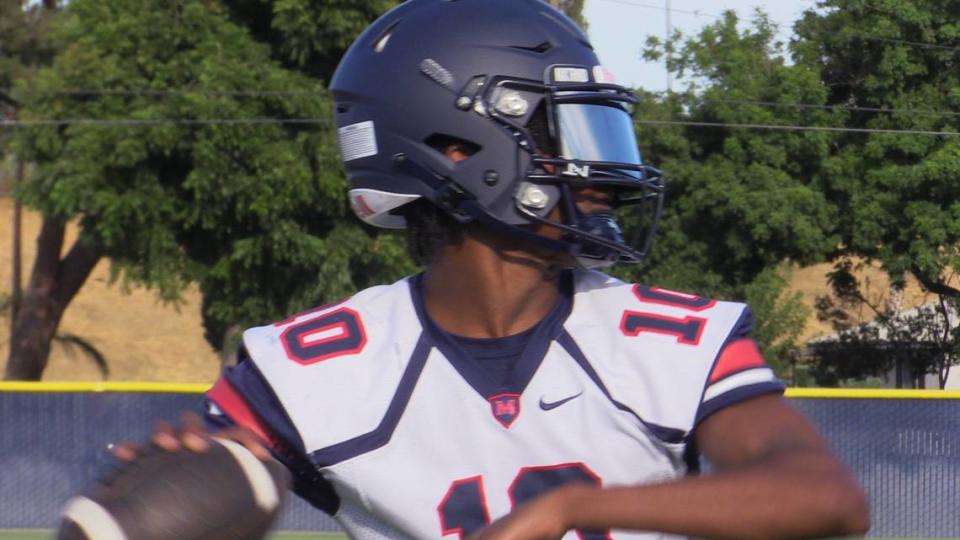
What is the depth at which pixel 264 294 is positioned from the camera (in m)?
19.1

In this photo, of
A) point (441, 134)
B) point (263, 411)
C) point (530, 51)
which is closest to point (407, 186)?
point (441, 134)

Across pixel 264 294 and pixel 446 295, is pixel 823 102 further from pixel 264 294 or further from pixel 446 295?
pixel 446 295

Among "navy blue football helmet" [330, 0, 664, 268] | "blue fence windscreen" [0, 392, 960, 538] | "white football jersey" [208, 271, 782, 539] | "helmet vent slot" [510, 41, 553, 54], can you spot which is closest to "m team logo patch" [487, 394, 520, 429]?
"white football jersey" [208, 271, 782, 539]

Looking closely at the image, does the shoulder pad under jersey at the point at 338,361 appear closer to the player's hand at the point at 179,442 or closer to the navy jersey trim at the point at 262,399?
the navy jersey trim at the point at 262,399

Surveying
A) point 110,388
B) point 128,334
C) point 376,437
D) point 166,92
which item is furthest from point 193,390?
Answer: point 128,334

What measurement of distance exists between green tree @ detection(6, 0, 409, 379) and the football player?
15358mm

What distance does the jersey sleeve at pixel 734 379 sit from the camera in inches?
84.4

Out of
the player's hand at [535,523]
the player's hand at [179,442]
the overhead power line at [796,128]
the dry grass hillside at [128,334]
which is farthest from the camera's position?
the dry grass hillside at [128,334]

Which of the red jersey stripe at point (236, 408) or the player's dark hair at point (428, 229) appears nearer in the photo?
the red jersey stripe at point (236, 408)

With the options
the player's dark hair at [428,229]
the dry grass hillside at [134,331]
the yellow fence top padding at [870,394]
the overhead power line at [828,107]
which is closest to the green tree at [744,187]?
the overhead power line at [828,107]

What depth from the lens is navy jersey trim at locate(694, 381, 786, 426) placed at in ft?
7.01

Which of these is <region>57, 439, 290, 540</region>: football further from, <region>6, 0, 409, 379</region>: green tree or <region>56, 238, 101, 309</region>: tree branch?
<region>56, 238, 101, 309</region>: tree branch

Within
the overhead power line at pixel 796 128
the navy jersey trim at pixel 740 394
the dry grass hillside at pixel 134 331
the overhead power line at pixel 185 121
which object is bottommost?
the dry grass hillside at pixel 134 331

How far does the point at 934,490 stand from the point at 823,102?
15.1 m
